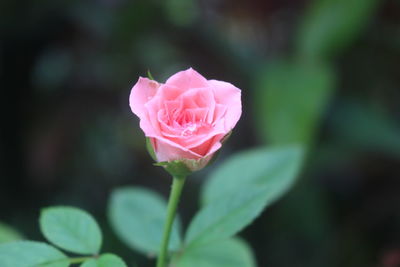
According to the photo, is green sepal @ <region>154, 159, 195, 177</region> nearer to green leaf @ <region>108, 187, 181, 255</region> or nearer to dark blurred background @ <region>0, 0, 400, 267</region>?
green leaf @ <region>108, 187, 181, 255</region>

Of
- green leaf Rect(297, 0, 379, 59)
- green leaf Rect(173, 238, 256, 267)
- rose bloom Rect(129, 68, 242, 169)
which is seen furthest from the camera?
green leaf Rect(297, 0, 379, 59)

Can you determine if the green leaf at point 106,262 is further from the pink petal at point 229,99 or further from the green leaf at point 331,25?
the green leaf at point 331,25

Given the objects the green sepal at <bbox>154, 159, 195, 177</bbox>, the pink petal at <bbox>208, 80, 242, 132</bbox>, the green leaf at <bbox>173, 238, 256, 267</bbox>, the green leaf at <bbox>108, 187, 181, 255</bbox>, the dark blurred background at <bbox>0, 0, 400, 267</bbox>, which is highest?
the pink petal at <bbox>208, 80, 242, 132</bbox>

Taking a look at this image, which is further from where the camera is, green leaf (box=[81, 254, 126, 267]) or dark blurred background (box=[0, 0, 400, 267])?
dark blurred background (box=[0, 0, 400, 267])

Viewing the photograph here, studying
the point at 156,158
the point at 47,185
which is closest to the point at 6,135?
the point at 47,185

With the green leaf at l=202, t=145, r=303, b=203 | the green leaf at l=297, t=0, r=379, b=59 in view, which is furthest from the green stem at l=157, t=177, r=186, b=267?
the green leaf at l=297, t=0, r=379, b=59

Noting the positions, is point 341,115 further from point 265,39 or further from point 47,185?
point 47,185
